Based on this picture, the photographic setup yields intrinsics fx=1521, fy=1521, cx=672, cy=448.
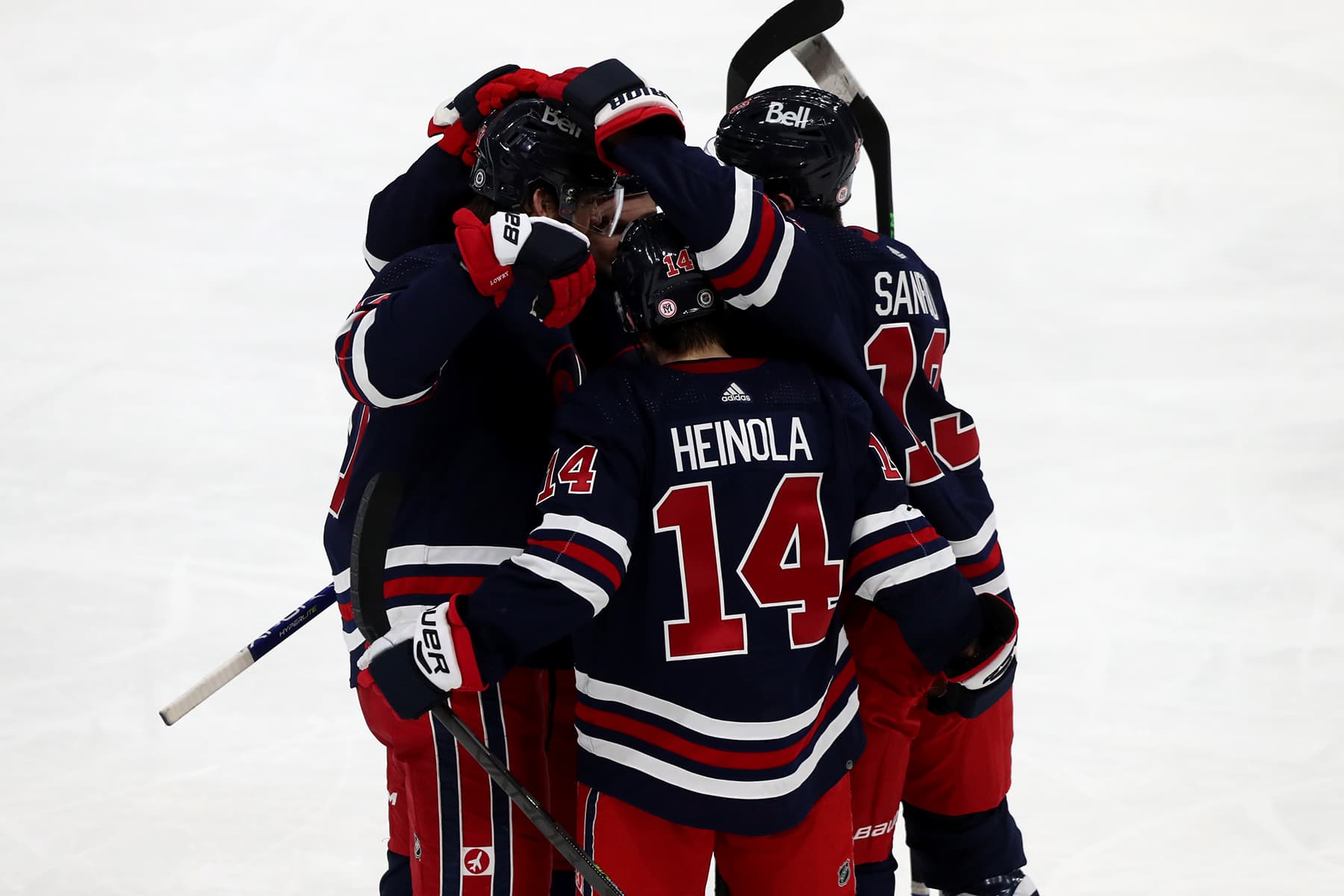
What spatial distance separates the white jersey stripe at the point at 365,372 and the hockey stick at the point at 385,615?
10cm

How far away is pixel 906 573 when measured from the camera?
1921mm

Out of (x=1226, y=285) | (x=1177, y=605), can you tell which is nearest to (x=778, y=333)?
(x=1177, y=605)

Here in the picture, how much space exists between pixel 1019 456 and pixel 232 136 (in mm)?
3581

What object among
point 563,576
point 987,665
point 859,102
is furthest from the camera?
point 859,102

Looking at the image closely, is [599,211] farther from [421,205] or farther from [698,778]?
[698,778]

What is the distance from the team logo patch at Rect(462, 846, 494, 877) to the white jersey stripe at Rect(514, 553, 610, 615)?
0.47 metres

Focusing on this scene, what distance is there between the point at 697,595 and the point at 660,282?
1.25 ft

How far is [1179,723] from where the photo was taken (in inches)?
136

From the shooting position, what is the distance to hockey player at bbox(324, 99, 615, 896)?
2.00m

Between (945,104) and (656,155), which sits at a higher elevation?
(945,104)

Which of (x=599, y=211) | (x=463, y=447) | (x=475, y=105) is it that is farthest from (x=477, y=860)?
(x=475, y=105)

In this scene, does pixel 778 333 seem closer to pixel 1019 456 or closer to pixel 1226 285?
pixel 1019 456

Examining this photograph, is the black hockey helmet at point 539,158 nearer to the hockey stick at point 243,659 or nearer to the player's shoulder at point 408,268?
the player's shoulder at point 408,268

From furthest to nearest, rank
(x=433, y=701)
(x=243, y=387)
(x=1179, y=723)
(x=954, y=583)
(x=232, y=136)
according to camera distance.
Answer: (x=232, y=136) < (x=243, y=387) < (x=1179, y=723) < (x=954, y=583) < (x=433, y=701)
